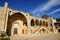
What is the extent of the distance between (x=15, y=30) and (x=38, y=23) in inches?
471

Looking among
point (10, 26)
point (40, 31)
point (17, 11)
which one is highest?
point (17, 11)

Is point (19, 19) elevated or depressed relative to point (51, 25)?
elevated

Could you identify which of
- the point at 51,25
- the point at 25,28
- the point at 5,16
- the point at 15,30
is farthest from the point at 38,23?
the point at 5,16

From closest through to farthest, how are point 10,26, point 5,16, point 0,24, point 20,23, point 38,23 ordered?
point 0,24 → point 5,16 → point 10,26 → point 20,23 → point 38,23

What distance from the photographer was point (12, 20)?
28.5 meters

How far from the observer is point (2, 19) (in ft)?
64.0

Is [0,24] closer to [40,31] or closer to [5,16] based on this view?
[5,16]

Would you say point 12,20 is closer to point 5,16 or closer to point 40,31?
point 5,16

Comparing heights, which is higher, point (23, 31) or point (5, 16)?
point (5, 16)

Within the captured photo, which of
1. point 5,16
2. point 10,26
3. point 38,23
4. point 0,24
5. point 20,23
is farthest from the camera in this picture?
point 38,23

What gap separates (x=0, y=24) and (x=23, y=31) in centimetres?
1121

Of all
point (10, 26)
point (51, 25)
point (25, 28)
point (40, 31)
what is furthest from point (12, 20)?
point (51, 25)

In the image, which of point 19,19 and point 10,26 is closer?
point 10,26

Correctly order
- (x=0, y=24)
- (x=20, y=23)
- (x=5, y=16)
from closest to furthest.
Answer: (x=0, y=24) → (x=5, y=16) → (x=20, y=23)
